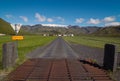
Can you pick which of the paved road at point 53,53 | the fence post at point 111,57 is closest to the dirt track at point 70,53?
the paved road at point 53,53

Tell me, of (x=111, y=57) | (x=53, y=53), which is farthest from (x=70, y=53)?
(x=111, y=57)

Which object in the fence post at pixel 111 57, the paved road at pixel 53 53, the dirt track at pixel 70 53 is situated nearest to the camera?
the fence post at pixel 111 57

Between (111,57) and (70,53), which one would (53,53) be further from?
(111,57)

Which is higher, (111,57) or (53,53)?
(111,57)

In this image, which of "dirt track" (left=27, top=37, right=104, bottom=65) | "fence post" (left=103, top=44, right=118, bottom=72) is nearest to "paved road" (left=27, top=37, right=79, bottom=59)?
"dirt track" (left=27, top=37, right=104, bottom=65)

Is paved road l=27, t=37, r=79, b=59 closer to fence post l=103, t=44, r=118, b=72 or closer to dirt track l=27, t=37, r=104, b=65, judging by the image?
dirt track l=27, t=37, r=104, b=65

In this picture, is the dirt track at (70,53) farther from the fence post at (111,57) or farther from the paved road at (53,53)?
the fence post at (111,57)

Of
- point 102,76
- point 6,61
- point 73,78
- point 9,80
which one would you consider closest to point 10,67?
point 6,61

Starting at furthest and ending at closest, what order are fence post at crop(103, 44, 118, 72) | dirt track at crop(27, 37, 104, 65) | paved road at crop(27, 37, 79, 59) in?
paved road at crop(27, 37, 79, 59)
dirt track at crop(27, 37, 104, 65)
fence post at crop(103, 44, 118, 72)

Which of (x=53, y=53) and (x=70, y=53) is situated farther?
(x=70, y=53)

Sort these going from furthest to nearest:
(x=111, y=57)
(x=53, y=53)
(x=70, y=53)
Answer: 1. (x=70, y=53)
2. (x=53, y=53)
3. (x=111, y=57)

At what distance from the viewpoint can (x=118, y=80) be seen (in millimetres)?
10742

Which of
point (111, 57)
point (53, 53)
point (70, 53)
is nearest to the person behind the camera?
point (111, 57)

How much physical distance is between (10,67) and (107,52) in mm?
5756
